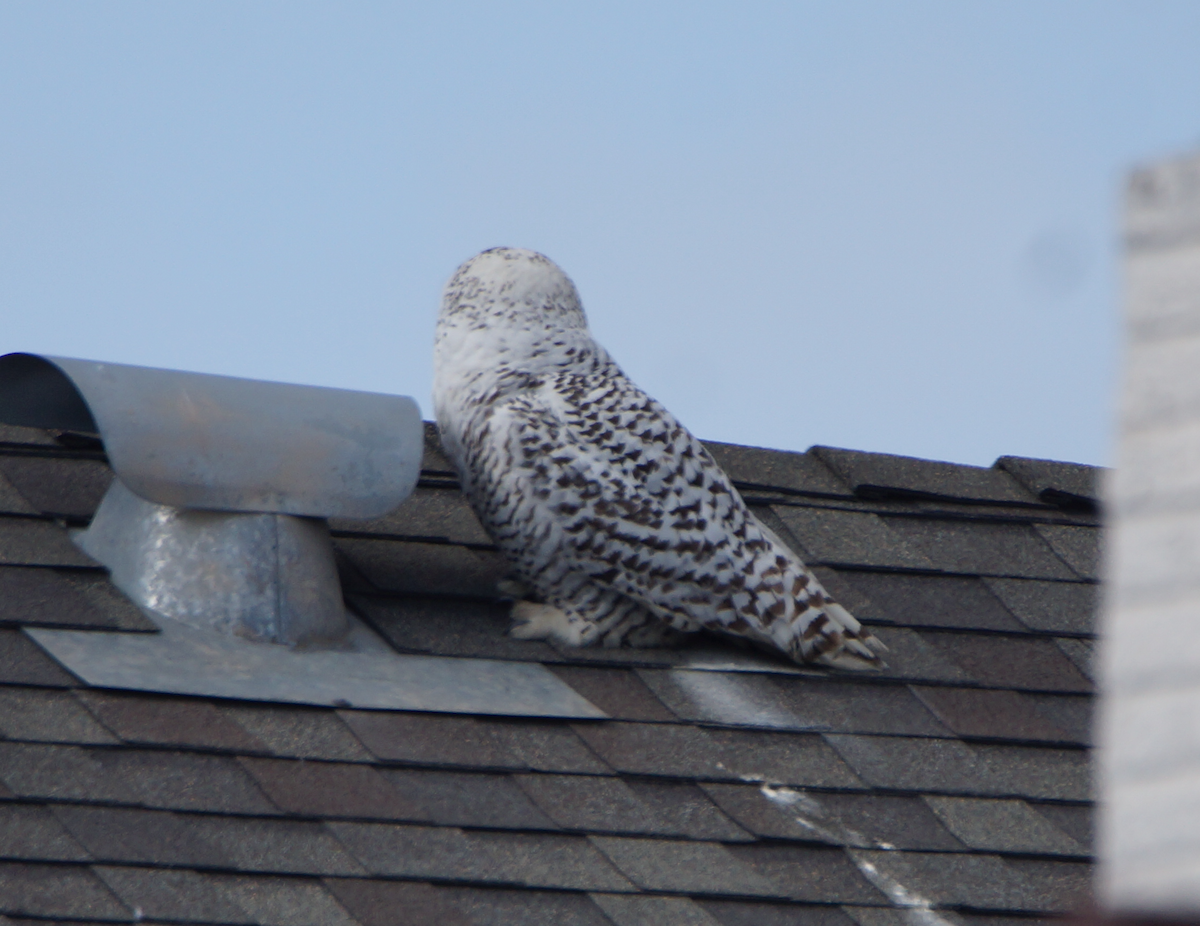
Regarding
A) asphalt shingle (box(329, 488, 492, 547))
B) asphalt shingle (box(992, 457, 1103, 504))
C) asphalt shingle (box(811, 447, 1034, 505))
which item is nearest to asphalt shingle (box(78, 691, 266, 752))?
asphalt shingle (box(329, 488, 492, 547))

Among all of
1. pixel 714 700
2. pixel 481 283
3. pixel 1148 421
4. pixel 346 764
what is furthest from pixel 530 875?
pixel 1148 421

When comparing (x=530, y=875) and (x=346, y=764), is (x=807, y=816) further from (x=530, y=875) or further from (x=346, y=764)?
(x=346, y=764)

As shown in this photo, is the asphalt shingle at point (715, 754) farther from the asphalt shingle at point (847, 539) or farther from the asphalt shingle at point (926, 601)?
the asphalt shingle at point (847, 539)

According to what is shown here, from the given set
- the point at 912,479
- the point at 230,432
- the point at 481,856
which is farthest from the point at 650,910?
the point at 912,479

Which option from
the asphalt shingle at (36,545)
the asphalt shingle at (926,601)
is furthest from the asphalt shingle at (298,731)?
the asphalt shingle at (926,601)

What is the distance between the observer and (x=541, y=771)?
10.1 ft

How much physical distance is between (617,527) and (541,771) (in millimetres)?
578

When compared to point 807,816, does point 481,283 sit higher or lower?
higher

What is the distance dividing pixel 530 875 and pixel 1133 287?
1.79m

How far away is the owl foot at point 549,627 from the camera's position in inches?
139

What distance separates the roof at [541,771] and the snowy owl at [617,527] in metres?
0.08

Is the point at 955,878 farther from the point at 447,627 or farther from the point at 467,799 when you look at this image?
the point at 447,627

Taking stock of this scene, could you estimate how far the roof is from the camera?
2736 mm

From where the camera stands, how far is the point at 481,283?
3.81 meters
